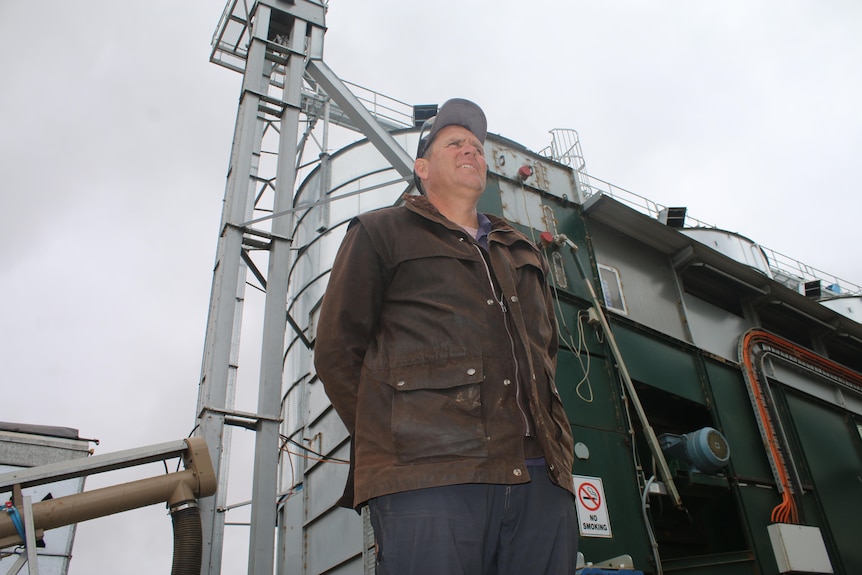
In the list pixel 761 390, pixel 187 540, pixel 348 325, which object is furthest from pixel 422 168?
pixel 761 390

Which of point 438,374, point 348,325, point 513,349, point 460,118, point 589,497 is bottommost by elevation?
point 438,374

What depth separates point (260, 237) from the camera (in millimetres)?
4988

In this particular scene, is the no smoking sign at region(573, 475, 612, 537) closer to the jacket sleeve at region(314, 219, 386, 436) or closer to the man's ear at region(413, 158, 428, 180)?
the man's ear at region(413, 158, 428, 180)

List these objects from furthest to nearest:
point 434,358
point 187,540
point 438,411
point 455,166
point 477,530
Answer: point 187,540, point 455,166, point 434,358, point 438,411, point 477,530

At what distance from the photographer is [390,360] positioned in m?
2.19

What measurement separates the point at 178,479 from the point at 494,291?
1.69 metres

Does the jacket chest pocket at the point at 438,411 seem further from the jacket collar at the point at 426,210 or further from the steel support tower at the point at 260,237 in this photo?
the steel support tower at the point at 260,237

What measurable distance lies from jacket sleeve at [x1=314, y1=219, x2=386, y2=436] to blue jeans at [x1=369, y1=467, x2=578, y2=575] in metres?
0.41

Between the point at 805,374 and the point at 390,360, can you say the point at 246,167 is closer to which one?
the point at 390,360

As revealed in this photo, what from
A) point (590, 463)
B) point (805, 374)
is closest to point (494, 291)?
point (590, 463)

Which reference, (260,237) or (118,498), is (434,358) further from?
(260,237)

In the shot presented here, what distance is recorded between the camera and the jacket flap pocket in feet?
6.82

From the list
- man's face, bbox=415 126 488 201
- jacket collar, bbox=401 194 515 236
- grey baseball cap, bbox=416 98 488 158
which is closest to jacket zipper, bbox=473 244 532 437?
jacket collar, bbox=401 194 515 236

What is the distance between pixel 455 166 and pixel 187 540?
1.96 metres
